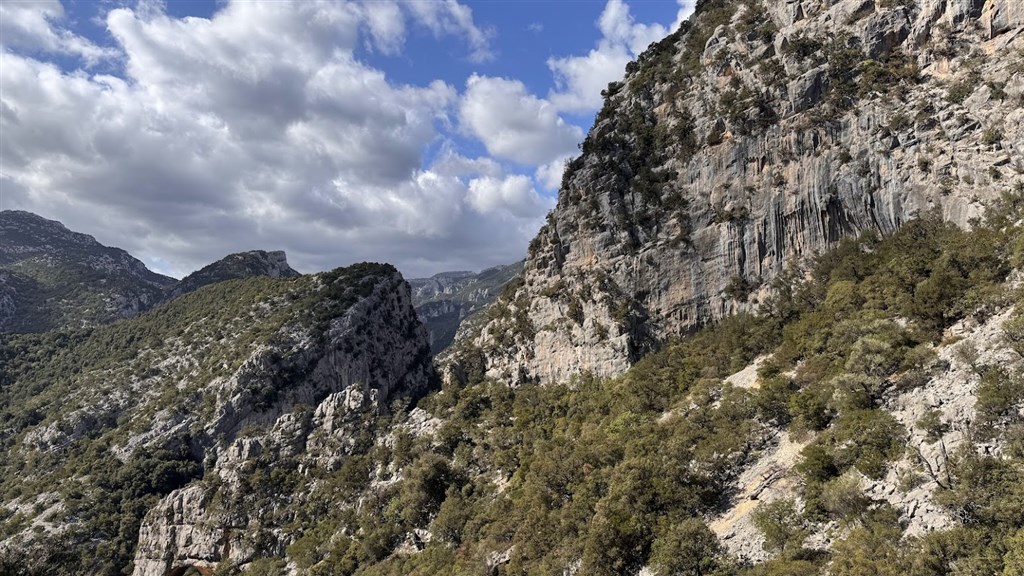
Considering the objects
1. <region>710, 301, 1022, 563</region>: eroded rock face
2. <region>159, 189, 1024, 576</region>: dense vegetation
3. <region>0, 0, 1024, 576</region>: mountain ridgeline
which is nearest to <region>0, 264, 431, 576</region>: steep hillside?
<region>0, 0, 1024, 576</region>: mountain ridgeline

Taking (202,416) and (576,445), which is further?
(202,416)

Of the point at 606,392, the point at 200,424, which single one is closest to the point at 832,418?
the point at 606,392

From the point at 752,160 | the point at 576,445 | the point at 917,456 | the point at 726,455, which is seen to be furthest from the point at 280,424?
the point at 917,456

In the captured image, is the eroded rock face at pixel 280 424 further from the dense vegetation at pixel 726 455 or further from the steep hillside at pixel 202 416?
the dense vegetation at pixel 726 455

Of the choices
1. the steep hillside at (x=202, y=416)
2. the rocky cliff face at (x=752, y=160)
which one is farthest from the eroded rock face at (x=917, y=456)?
the steep hillside at (x=202, y=416)

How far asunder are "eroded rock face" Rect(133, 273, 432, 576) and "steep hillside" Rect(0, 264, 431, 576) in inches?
10.7

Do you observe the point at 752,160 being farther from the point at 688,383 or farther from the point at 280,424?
the point at 280,424

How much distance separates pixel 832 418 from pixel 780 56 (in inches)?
2150

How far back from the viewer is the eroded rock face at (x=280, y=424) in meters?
75.7

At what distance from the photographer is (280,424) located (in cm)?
9219

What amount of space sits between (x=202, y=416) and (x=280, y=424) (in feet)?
74.7

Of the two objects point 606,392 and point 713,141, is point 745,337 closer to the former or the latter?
point 606,392

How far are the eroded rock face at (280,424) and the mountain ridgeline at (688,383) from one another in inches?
21.5

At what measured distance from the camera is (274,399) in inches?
4028
